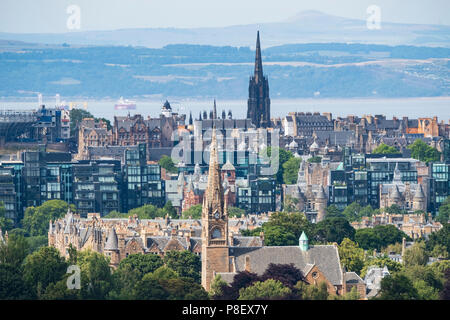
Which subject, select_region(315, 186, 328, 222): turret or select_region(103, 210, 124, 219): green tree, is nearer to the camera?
select_region(103, 210, 124, 219): green tree

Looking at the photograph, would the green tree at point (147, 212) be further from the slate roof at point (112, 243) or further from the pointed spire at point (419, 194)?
the slate roof at point (112, 243)

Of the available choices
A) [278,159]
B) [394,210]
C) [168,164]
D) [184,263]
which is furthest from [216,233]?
[278,159]

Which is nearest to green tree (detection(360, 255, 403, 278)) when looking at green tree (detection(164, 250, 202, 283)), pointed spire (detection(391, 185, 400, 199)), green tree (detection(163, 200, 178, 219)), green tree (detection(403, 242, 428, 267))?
green tree (detection(403, 242, 428, 267))

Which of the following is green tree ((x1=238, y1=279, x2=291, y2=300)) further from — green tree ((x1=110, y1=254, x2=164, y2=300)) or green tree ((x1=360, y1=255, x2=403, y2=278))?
green tree ((x1=360, y1=255, x2=403, y2=278))

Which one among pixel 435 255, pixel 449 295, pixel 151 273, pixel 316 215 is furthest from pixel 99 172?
pixel 449 295

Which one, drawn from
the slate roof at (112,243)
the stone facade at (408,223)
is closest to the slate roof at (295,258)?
the slate roof at (112,243)

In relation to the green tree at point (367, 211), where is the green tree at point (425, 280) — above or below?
above
